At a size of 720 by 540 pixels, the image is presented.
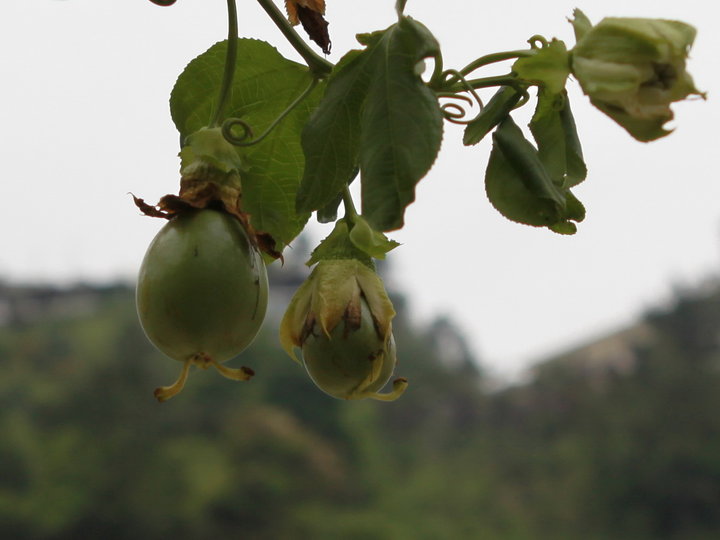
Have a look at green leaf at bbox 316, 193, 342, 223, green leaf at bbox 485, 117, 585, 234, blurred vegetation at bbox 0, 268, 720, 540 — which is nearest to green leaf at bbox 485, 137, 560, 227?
green leaf at bbox 485, 117, 585, 234

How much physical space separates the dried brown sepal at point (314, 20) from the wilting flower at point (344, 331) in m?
0.17

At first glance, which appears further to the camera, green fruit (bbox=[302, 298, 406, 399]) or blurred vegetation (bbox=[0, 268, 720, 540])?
blurred vegetation (bbox=[0, 268, 720, 540])

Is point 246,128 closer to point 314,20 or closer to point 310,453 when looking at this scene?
point 314,20

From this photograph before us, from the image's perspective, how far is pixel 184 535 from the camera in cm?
1533

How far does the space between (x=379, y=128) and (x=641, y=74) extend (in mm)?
132

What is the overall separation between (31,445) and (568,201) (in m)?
15.5

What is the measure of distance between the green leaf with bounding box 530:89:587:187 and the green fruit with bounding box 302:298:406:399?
14 cm

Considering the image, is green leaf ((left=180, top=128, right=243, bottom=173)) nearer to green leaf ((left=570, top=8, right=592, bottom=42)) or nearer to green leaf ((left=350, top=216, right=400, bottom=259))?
green leaf ((left=350, top=216, right=400, bottom=259))

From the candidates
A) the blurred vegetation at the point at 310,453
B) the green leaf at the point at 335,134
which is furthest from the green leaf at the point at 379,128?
the blurred vegetation at the point at 310,453

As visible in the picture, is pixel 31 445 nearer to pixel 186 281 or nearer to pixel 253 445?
pixel 253 445

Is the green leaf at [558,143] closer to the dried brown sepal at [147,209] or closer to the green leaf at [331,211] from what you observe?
the green leaf at [331,211]

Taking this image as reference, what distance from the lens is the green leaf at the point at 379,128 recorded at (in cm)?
51

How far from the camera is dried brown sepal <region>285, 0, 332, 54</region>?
68 centimetres

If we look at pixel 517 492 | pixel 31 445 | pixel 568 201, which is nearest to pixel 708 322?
pixel 517 492
